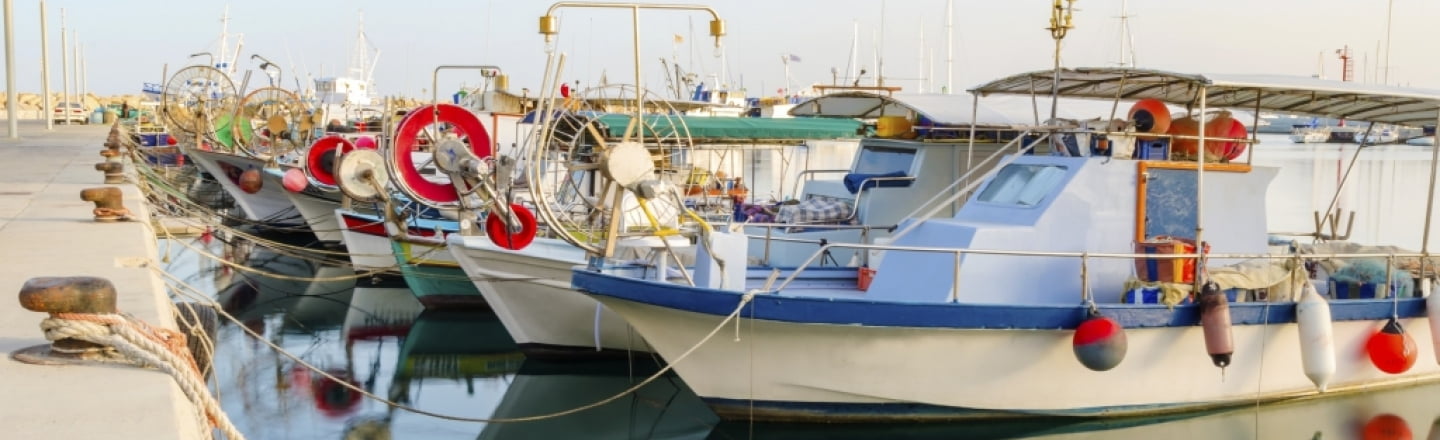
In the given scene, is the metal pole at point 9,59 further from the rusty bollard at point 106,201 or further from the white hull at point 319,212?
the rusty bollard at point 106,201

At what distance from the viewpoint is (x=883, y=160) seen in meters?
15.0

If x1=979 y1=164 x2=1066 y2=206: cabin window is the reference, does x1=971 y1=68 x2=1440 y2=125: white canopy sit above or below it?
above

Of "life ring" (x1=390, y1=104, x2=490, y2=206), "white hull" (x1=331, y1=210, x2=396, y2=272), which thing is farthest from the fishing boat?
"white hull" (x1=331, y1=210, x2=396, y2=272)

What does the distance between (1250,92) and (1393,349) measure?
270cm

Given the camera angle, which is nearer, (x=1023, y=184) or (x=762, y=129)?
(x=1023, y=184)

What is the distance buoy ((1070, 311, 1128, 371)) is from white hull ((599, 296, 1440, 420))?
19.3 inches

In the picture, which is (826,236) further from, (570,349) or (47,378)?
(47,378)

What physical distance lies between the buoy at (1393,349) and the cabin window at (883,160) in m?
5.22

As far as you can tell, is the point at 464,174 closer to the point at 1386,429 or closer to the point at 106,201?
the point at 106,201

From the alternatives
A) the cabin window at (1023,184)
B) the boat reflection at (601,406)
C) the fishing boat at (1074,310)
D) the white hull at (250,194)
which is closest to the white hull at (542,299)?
the boat reflection at (601,406)

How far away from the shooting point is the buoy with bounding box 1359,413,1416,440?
11125 mm

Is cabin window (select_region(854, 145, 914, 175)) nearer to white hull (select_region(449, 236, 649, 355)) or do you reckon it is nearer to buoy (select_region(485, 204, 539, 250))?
white hull (select_region(449, 236, 649, 355))

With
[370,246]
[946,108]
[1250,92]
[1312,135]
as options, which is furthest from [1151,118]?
[1312,135]

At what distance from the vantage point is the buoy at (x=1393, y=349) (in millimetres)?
10555
